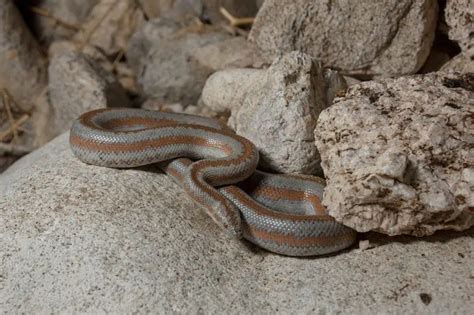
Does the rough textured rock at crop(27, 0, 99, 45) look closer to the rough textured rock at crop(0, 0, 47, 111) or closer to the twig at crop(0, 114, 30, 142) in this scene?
the rough textured rock at crop(0, 0, 47, 111)

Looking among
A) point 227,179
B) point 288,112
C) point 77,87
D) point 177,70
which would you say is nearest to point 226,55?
point 177,70

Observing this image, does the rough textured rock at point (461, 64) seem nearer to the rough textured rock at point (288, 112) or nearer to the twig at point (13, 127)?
the rough textured rock at point (288, 112)

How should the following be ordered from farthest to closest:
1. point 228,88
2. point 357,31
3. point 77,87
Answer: point 77,87, point 228,88, point 357,31

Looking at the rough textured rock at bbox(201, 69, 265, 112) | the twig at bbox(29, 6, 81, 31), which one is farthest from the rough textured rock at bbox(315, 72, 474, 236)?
the twig at bbox(29, 6, 81, 31)

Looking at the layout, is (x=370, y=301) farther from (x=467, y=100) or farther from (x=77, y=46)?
(x=77, y=46)

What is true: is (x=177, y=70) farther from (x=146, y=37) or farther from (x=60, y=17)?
(x=60, y=17)

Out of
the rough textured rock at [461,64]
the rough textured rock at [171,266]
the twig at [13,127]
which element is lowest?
the twig at [13,127]

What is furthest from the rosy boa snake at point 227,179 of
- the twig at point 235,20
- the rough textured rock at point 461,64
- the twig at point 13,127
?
the twig at point 13,127
